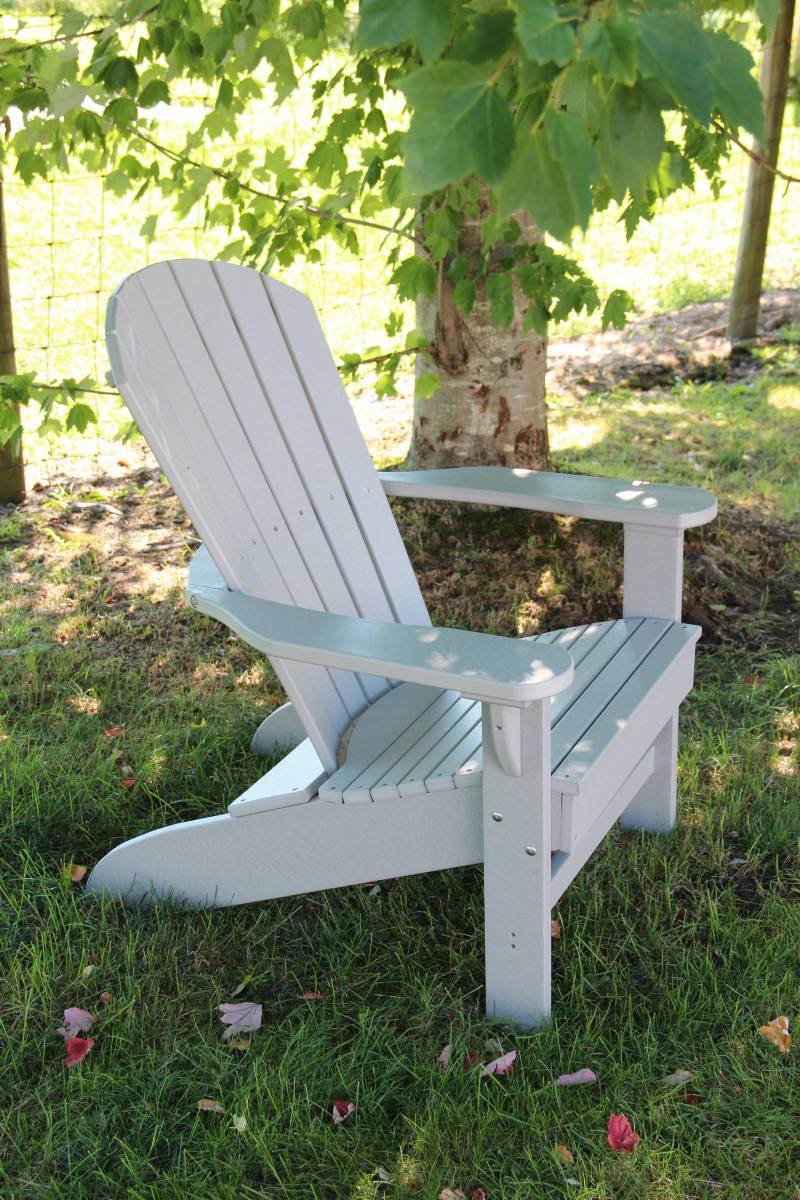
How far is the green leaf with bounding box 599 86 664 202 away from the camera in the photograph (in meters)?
1.26

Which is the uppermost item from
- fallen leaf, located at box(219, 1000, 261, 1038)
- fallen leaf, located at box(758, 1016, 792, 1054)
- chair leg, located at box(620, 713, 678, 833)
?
chair leg, located at box(620, 713, 678, 833)

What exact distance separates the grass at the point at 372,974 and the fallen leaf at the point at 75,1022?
0.08 feet

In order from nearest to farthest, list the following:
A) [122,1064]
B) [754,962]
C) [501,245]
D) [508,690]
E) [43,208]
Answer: [508,690]
[122,1064]
[754,962]
[501,245]
[43,208]

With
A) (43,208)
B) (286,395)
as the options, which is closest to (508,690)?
(286,395)

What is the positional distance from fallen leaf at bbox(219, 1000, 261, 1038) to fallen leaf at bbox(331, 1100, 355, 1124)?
241mm

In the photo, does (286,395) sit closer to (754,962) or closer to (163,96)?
(163,96)

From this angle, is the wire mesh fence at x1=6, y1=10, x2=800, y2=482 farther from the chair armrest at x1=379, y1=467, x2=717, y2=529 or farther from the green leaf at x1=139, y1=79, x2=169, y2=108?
the chair armrest at x1=379, y1=467, x2=717, y2=529

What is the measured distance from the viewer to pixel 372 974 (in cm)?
220

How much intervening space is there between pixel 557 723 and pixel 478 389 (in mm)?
1777

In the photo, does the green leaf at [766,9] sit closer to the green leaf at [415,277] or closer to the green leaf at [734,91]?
the green leaf at [734,91]

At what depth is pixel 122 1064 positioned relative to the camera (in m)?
2.00

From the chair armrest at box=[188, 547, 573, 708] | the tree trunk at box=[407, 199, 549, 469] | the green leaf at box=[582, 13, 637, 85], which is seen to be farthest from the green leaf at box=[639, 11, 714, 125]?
the tree trunk at box=[407, 199, 549, 469]

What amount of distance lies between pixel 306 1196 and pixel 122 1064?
41 cm

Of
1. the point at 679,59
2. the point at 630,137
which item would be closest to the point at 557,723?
the point at 630,137
